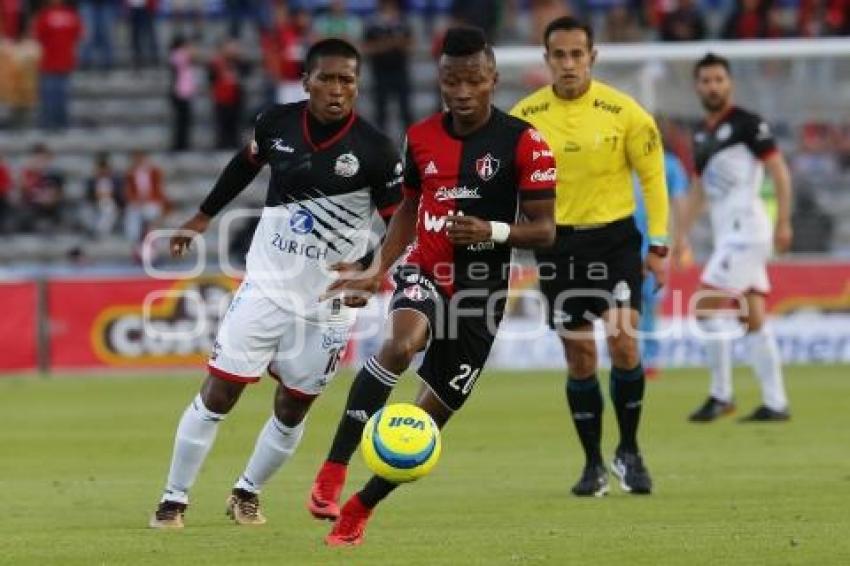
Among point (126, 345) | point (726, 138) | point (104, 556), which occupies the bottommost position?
point (126, 345)

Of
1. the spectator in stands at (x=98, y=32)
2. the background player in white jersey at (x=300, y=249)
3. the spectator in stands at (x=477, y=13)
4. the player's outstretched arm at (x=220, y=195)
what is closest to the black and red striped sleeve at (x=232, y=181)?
the player's outstretched arm at (x=220, y=195)

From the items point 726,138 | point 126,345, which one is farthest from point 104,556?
point 126,345

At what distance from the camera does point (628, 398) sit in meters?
12.3

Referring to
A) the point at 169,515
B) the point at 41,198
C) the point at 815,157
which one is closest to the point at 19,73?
the point at 41,198

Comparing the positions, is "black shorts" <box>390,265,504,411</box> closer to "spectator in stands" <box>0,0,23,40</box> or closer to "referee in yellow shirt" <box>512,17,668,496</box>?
"referee in yellow shirt" <box>512,17,668,496</box>

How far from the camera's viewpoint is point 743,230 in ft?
57.5

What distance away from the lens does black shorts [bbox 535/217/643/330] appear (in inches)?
479

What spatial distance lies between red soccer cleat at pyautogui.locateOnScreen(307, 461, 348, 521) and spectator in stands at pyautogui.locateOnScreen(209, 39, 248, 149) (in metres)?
19.8

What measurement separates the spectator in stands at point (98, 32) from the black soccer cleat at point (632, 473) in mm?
20698

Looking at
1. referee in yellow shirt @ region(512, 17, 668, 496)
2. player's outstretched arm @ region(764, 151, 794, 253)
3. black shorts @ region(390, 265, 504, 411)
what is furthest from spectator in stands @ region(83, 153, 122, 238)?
black shorts @ region(390, 265, 504, 411)

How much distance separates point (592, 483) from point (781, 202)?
5.07 m

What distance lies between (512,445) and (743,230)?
3430 mm

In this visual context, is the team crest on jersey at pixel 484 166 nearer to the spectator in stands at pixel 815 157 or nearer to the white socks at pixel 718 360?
the white socks at pixel 718 360

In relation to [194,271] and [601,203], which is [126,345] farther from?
[601,203]
